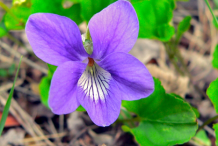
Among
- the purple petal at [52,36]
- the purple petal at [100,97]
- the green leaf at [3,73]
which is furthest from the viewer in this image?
the green leaf at [3,73]

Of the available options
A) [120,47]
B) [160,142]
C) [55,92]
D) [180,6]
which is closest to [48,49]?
[55,92]

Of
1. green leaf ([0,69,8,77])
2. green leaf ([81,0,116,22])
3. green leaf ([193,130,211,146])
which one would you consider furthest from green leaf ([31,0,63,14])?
green leaf ([193,130,211,146])

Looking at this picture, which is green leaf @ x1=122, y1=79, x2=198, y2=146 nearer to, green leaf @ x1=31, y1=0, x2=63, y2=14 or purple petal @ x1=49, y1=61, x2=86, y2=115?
purple petal @ x1=49, y1=61, x2=86, y2=115

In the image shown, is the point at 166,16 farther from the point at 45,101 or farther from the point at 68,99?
the point at 45,101

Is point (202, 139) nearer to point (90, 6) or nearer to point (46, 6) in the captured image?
point (90, 6)

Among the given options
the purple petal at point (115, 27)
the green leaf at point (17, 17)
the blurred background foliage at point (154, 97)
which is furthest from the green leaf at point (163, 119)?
the green leaf at point (17, 17)

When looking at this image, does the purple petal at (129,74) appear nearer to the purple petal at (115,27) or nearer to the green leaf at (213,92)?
the purple petal at (115,27)
